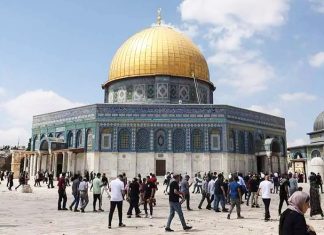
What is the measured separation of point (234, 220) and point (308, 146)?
4145 cm

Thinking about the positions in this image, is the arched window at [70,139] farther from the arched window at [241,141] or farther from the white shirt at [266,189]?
the white shirt at [266,189]

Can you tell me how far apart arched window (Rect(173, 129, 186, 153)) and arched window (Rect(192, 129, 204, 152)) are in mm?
936

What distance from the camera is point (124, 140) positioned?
33719 millimetres

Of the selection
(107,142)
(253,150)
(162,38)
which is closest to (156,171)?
(107,142)

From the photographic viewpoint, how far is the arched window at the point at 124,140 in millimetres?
33531

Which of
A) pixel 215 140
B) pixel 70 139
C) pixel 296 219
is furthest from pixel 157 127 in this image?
pixel 296 219

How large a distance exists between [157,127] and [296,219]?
99.1ft

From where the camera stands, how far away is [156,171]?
3312cm

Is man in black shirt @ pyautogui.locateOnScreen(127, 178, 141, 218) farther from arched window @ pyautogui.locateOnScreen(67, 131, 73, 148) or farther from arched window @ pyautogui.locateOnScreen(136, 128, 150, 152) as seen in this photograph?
arched window @ pyautogui.locateOnScreen(67, 131, 73, 148)

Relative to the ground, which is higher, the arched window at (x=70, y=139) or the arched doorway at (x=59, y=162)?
the arched window at (x=70, y=139)

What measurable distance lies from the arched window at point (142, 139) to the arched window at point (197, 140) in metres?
4.20

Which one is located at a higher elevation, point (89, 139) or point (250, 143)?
point (89, 139)

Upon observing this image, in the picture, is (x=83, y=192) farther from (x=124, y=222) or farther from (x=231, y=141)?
(x=231, y=141)

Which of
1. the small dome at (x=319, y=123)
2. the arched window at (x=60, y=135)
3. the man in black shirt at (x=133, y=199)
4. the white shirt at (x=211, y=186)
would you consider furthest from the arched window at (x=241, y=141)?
the man in black shirt at (x=133, y=199)
